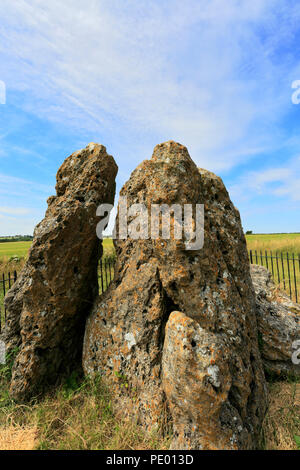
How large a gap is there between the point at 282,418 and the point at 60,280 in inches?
142

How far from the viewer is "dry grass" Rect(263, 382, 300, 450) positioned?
3.13 meters

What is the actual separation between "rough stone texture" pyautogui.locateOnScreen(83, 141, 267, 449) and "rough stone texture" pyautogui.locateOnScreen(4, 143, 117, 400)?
0.46 metres

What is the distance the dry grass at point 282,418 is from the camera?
3133 millimetres

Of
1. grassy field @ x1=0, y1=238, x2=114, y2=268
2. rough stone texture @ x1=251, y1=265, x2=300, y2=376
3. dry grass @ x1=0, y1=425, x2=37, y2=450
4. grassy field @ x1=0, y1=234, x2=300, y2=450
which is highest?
grassy field @ x1=0, y1=238, x2=114, y2=268

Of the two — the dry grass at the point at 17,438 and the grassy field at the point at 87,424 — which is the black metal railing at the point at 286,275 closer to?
the grassy field at the point at 87,424

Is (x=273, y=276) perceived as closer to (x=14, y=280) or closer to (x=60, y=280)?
(x=14, y=280)

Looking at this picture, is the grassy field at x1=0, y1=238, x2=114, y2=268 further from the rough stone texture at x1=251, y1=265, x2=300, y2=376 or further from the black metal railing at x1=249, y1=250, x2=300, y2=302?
the rough stone texture at x1=251, y1=265, x2=300, y2=376

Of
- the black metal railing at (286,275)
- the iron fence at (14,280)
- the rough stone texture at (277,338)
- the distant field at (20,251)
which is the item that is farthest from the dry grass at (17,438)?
the distant field at (20,251)

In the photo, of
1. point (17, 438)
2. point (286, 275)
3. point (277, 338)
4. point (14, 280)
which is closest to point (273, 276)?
point (286, 275)

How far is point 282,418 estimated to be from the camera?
350 centimetres

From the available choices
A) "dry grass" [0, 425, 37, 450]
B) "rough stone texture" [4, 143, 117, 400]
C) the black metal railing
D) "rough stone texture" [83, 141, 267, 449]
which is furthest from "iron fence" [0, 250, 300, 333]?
"dry grass" [0, 425, 37, 450]

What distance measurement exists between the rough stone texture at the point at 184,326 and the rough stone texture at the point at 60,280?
0.46 metres

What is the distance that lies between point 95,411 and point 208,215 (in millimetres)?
3074
